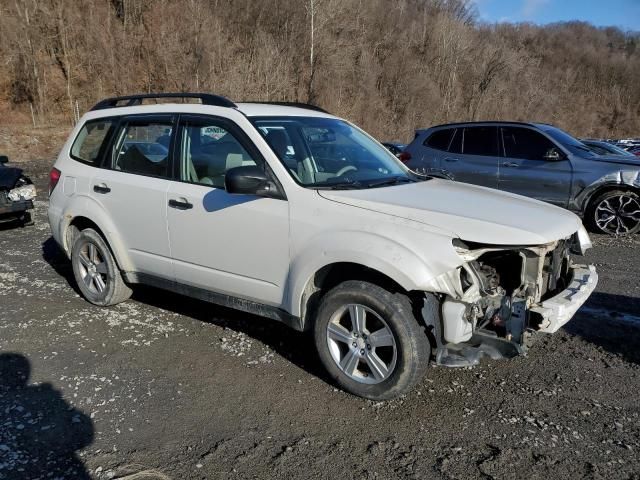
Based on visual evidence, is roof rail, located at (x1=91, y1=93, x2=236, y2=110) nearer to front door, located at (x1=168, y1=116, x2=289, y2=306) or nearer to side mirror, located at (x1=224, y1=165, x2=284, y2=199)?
front door, located at (x1=168, y1=116, x2=289, y2=306)

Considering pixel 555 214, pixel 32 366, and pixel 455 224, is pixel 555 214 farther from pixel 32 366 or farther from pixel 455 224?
pixel 32 366

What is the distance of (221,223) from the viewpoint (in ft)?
13.1

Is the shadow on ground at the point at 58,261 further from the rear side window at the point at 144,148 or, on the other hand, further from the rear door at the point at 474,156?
the rear door at the point at 474,156

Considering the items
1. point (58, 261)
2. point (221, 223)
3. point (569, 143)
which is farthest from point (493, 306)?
point (569, 143)

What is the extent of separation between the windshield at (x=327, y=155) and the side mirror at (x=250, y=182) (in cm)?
19

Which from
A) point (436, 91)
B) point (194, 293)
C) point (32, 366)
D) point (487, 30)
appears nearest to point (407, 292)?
point (194, 293)

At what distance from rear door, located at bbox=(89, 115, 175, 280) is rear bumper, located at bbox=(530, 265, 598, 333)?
288 centimetres

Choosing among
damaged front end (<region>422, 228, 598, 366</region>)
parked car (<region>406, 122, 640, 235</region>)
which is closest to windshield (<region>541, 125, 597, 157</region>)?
parked car (<region>406, 122, 640, 235</region>)

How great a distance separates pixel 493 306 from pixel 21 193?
7.45m

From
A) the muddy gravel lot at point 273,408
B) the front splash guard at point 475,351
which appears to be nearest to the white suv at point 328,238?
the front splash guard at point 475,351

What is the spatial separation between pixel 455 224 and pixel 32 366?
3232 millimetres

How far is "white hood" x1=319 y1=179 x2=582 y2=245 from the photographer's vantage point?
316cm

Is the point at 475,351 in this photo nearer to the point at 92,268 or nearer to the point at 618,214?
the point at 92,268

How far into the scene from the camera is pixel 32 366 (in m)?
4.03
